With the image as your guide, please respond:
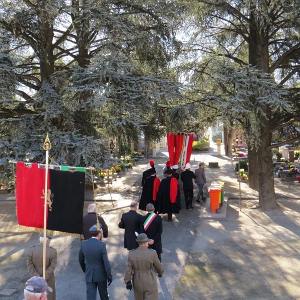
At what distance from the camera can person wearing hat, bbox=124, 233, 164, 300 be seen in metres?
6.99

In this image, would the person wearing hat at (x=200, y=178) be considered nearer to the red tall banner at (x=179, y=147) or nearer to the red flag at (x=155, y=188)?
the red tall banner at (x=179, y=147)

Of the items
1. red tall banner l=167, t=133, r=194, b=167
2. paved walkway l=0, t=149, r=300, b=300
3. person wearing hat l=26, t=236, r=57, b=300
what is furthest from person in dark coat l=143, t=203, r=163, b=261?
red tall banner l=167, t=133, r=194, b=167

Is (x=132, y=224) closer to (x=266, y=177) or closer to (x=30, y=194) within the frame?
(x=30, y=194)

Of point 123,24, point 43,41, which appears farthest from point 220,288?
point 43,41

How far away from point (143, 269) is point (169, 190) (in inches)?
274

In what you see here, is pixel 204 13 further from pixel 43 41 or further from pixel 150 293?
pixel 150 293

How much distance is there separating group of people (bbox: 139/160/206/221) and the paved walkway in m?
0.47

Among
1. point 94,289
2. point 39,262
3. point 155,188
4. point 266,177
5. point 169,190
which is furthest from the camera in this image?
point 266,177

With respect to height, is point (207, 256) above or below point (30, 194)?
below

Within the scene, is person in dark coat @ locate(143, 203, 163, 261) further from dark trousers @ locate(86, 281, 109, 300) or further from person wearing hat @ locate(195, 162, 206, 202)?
person wearing hat @ locate(195, 162, 206, 202)

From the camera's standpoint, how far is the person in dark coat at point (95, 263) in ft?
24.1

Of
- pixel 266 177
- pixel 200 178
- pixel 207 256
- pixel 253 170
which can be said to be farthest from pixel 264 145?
pixel 207 256

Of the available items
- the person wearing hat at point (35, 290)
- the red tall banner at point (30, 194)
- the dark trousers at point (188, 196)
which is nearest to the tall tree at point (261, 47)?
the dark trousers at point (188, 196)

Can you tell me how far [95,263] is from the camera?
A: 744 centimetres
